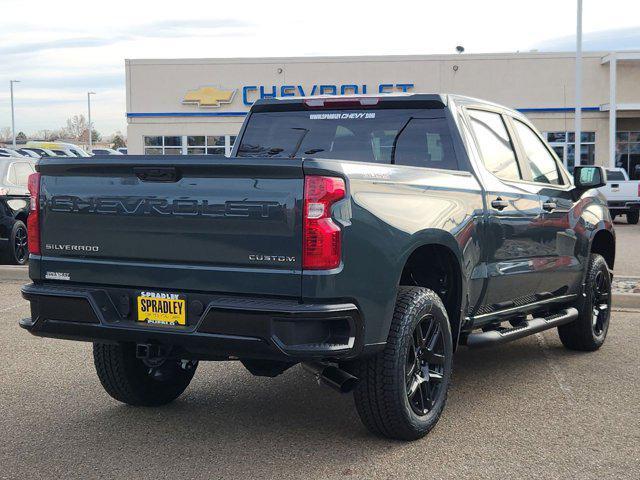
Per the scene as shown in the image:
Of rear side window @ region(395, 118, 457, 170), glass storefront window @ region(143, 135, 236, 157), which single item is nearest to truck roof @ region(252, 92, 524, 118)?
rear side window @ region(395, 118, 457, 170)

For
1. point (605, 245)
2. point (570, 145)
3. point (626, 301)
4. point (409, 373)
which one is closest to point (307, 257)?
point (409, 373)

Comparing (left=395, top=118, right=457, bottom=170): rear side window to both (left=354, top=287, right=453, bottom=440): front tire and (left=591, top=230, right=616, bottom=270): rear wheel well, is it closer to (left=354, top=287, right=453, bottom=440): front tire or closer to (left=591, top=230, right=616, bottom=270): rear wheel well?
(left=354, top=287, right=453, bottom=440): front tire

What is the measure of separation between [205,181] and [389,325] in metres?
1.20

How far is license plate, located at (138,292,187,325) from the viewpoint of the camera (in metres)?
4.38

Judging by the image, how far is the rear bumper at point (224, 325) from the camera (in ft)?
13.5

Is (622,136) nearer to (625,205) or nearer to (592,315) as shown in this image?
(625,205)

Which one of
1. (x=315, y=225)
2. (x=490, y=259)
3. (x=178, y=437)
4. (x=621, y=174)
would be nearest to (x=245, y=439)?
(x=178, y=437)

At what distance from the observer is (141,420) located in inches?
209

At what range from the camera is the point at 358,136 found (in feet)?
19.5

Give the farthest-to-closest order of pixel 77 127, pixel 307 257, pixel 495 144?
pixel 77 127
pixel 495 144
pixel 307 257

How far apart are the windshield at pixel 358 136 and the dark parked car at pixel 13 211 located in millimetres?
8226

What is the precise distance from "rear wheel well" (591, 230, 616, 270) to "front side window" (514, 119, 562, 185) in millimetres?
935

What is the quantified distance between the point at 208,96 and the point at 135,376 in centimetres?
3472

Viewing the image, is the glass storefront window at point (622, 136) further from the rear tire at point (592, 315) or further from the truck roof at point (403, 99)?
the truck roof at point (403, 99)
